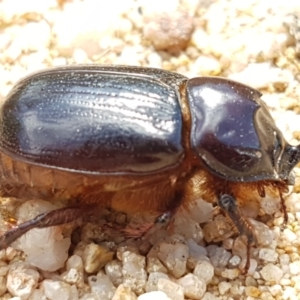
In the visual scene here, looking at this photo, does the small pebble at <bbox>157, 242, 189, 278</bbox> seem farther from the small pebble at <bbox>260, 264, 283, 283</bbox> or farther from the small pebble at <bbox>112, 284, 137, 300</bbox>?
the small pebble at <bbox>260, 264, 283, 283</bbox>

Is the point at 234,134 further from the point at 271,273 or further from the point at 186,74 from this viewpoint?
the point at 186,74

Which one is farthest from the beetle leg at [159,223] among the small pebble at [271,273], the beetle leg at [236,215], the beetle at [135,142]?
the small pebble at [271,273]

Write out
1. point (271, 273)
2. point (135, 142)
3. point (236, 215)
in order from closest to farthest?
point (135, 142) → point (236, 215) → point (271, 273)

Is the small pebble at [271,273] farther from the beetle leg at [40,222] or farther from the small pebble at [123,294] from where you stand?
the beetle leg at [40,222]

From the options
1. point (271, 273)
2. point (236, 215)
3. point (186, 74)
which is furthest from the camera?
point (186, 74)

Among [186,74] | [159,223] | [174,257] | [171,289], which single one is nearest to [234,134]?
[159,223]

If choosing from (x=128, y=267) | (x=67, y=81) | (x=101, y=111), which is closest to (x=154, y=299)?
(x=128, y=267)

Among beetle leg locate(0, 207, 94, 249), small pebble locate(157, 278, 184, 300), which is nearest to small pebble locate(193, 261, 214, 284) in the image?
small pebble locate(157, 278, 184, 300)

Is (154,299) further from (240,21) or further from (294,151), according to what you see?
(240,21)
